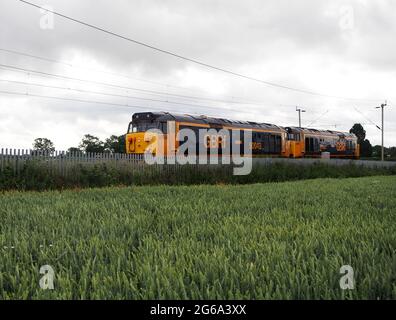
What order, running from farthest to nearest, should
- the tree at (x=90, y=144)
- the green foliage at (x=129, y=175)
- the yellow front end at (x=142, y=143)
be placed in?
1. the tree at (x=90, y=144)
2. the yellow front end at (x=142, y=143)
3. the green foliage at (x=129, y=175)

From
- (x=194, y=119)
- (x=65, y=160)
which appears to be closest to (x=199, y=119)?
(x=194, y=119)

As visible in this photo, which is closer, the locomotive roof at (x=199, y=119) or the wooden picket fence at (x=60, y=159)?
the wooden picket fence at (x=60, y=159)

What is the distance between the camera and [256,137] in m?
28.0

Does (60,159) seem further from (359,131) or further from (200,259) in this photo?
(359,131)

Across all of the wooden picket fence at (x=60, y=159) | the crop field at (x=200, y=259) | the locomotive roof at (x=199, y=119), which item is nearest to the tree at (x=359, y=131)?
the locomotive roof at (x=199, y=119)

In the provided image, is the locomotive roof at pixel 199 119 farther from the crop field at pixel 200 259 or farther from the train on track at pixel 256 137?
the crop field at pixel 200 259

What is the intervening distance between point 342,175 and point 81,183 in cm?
2127

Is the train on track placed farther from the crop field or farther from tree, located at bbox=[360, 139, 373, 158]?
tree, located at bbox=[360, 139, 373, 158]

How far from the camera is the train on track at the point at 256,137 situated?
21141mm

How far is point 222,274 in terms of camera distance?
292 centimetres

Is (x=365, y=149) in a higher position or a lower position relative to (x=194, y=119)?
lower

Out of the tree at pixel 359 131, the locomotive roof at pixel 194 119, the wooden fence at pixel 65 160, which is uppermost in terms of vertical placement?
the tree at pixel 359 131

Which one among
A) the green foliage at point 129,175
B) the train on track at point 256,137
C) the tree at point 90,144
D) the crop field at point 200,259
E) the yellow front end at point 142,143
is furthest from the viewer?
the tree at point 90,144
